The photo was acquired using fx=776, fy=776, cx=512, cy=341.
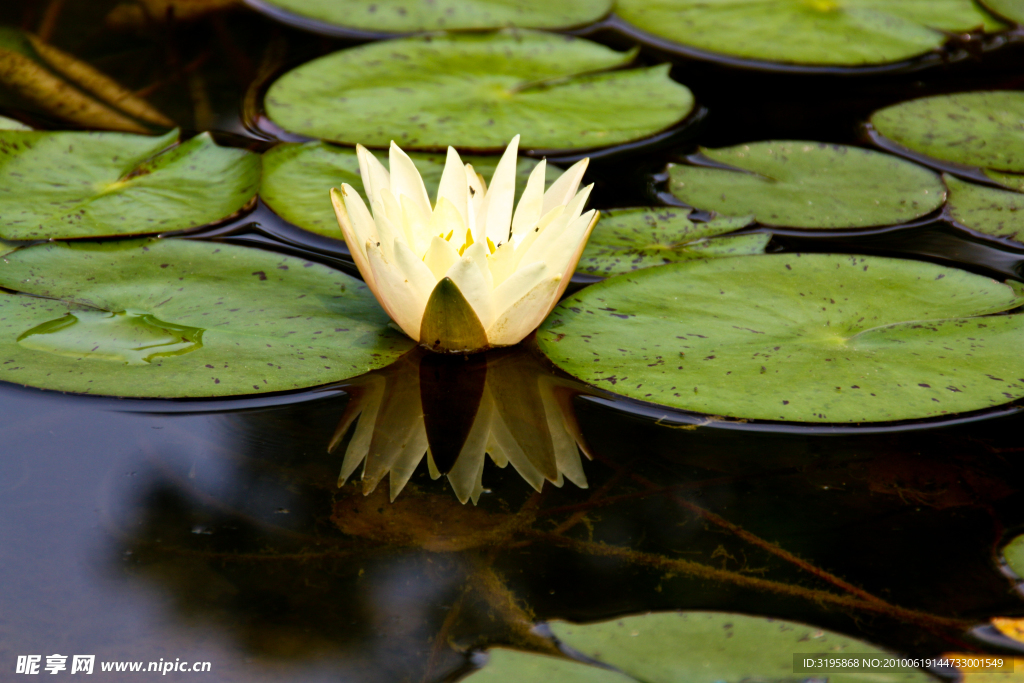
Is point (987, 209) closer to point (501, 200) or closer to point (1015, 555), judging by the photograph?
point (1015, 555)

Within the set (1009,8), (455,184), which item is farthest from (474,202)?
(1009,8)

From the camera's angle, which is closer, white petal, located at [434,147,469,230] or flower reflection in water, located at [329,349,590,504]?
flower reflection in water, located at [329,349,590,504]

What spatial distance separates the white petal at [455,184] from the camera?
212 cm

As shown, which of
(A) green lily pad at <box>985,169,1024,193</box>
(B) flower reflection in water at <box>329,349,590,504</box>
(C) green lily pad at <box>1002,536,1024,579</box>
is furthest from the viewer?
(A) green lily pad at <box>985,169,1024,193</box>

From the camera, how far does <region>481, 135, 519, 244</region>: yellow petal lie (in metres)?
2.11

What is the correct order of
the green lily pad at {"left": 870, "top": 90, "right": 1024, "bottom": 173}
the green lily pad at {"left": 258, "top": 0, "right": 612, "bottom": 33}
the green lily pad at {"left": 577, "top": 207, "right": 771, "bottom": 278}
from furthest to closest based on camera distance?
1. the green lily pad at {"left": 258, "top": 0, "right": 612, "bottom": 33}
2. the green lily pad at {"left": 870, "top": 90, "right": 1024, "bottom": 173}
3. the green lily pad at {"left": 577, "top": 207, "right": 771, "bottom": 278}

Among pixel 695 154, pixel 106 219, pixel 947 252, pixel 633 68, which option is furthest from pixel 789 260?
pixel 106 219

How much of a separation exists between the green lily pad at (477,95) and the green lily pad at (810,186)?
395 mm

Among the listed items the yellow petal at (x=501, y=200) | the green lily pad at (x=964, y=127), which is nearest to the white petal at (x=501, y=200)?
the yellow petal at (x=501, y=200)

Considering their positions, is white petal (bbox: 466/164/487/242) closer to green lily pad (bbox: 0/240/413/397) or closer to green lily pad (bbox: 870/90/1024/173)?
green lily pad (bbox: 0/240/413/397)

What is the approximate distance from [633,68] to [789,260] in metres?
1.61

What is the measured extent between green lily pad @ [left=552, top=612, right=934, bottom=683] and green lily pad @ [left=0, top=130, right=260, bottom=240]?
1.80 meters

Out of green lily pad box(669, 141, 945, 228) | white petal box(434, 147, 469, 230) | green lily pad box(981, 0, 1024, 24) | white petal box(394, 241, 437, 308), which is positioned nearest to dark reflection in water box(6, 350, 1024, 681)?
white petal box(394, 241, 437, 308)

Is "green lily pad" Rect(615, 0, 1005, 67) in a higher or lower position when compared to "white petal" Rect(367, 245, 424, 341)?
higher
